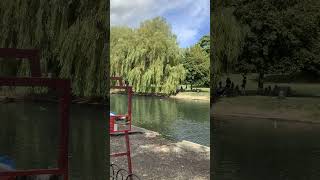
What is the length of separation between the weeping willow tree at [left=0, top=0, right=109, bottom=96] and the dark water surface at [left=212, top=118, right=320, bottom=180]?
3.96ft

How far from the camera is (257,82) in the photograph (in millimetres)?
3766

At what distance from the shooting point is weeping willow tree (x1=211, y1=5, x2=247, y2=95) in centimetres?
386

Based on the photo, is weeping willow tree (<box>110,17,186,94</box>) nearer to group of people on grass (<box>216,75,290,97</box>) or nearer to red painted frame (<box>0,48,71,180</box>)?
group of people on grass (<box>216,75,290,97</box>)

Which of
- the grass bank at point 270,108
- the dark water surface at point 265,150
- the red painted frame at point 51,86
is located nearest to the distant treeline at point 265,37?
the grass bank at point 270,108

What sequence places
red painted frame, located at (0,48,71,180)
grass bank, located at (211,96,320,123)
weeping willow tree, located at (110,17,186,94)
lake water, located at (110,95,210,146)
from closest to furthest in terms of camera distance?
1. red painted frame, located at (0,48,71,180)
2. grass bank, located at (211,96,320,123)
3. lake water, located at (110,95,210,146)
4. weeping willow tree, located at (110,17,186,94)

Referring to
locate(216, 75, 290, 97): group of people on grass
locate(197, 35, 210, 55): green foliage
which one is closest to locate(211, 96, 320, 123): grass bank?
locate(216, 75, 290, 97): group of people on grass

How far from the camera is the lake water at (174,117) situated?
6320 millimetres

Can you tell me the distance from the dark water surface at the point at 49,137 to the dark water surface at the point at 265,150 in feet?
3.51

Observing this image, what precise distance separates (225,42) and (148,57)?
4449 mm

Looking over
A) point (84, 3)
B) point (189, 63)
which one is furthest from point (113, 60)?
point (84, 3)

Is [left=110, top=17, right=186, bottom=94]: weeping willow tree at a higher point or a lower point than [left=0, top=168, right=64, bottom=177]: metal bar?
higher

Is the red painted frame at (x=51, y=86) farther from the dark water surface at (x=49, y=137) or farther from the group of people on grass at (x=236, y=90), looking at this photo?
the group of people on grass at (x=236, y=90)

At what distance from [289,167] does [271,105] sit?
627mm

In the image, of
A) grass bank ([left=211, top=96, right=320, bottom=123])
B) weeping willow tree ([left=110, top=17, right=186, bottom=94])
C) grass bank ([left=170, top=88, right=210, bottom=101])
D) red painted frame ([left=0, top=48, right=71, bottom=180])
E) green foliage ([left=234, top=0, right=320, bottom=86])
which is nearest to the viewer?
red painted frame ([left=0, top=48, right=71, bottom=180])
